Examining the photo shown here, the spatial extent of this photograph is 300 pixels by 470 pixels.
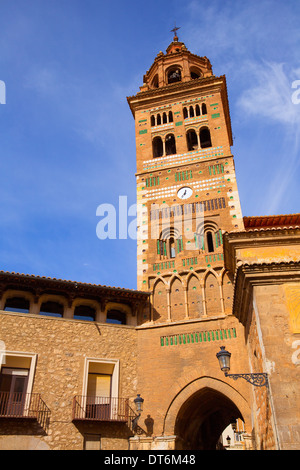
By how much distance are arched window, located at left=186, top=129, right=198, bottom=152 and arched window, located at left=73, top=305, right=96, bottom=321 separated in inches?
393

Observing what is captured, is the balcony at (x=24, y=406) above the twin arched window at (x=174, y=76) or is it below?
below

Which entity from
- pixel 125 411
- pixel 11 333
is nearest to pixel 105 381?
pixel 125 411

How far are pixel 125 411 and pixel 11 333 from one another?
15.2 ft

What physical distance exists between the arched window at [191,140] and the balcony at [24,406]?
13.8 meters

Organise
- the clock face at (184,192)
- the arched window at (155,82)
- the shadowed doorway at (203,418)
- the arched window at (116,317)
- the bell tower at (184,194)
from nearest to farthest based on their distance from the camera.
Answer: the shadowed doorway at (203,418)
the arched window at (116,317)
the bell tower at (184,194)
the clock face at (184,192)
the arched window at (155,82)

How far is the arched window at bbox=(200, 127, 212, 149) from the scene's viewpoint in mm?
21720

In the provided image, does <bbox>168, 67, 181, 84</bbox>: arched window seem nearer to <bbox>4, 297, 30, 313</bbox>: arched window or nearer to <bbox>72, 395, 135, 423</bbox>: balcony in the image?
<bbox>4, 297, 30, 313</bbox>: arched window

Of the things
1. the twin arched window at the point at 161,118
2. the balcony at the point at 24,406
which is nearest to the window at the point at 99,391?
the balcony at the point at 24,406

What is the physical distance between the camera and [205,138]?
22.3 metres

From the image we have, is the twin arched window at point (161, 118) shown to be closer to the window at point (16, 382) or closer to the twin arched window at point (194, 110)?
the twin arched window at point (194, 110)

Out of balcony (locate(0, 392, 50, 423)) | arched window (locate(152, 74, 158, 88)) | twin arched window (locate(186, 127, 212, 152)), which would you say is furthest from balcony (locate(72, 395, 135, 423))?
arched window (locate(152, 74, 158, 88))

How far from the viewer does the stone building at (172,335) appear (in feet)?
34.7

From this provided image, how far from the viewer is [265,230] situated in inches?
488

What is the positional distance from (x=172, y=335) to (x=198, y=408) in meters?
2.98
